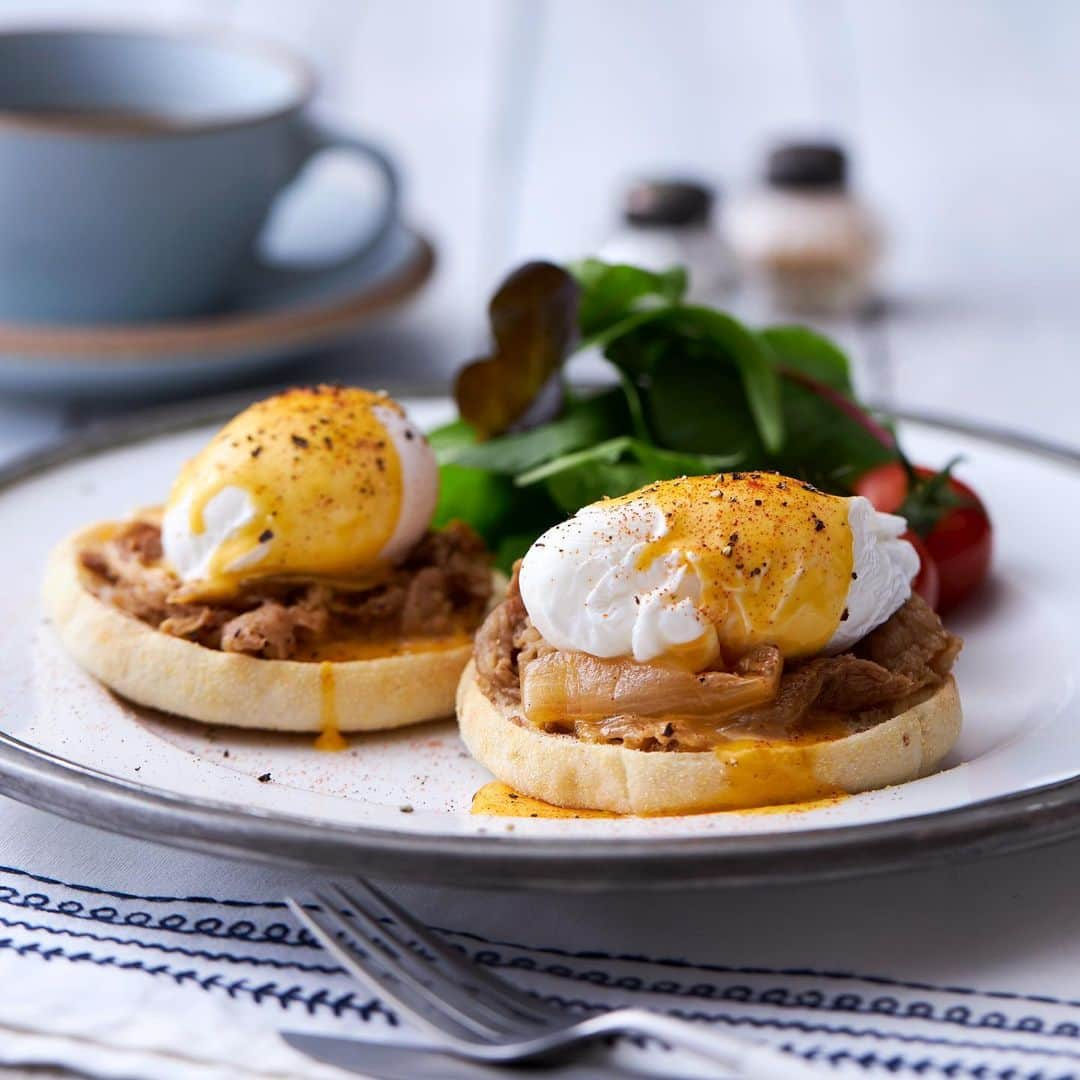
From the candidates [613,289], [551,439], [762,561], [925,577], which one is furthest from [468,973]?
[613,289]

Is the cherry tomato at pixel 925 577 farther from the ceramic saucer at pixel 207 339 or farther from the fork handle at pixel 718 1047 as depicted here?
the ceramic saucer at pixel 207 339

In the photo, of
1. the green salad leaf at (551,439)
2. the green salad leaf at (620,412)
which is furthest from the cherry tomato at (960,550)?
the green salad leaf at (551,439)

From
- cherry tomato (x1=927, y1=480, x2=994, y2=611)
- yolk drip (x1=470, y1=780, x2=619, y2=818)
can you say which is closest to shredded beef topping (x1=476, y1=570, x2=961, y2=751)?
yolk drip (x1=470, y1=780, x2=619, y2=818)

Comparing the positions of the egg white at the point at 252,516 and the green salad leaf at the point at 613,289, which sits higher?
the green salad leaf at the point at 613,289

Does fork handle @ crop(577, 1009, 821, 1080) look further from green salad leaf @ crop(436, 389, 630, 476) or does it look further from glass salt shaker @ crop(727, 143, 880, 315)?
glass salt shaker @ crop(727, 143, 880, 315)

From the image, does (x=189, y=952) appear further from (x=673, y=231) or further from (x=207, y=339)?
(x=673, y=231)
